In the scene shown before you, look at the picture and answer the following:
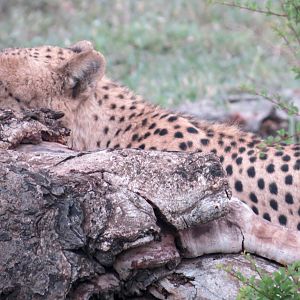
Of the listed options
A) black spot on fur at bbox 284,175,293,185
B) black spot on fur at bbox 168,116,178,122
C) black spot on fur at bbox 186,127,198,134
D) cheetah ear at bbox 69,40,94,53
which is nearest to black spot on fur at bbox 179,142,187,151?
black spot on fur at bbox 186,127,198,134

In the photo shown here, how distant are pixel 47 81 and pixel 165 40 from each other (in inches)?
196

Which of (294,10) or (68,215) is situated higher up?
(294,10)

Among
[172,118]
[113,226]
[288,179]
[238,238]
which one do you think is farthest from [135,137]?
[113,226]

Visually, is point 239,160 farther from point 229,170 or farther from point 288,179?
point 288,179

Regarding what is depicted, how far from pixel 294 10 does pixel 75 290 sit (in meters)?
1.64

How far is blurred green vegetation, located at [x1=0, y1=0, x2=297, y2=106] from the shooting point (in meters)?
7.62

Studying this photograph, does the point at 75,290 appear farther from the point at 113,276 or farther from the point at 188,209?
the point at 188,209

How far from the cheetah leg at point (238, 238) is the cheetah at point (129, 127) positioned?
95 cm

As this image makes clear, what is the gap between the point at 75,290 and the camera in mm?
2742

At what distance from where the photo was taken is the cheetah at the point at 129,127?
154 inches

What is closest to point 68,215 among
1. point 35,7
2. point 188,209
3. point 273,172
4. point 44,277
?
point 44,277

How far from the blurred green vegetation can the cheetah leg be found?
393 cm

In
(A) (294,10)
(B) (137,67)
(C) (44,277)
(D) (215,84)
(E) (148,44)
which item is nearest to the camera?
(C) (44,277)

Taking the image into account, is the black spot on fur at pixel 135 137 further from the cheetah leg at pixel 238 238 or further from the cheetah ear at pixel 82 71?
the cheetah leg at pixel 238 238
